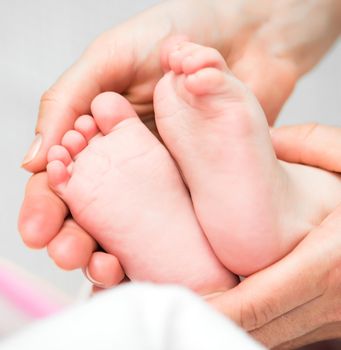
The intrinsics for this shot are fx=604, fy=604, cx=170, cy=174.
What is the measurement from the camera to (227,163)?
636 mm

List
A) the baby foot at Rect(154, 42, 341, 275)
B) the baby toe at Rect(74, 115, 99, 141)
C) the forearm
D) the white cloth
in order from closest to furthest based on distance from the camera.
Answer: the white cloth, the baby foot at Rect(154, 42, 341, 275), the baby toe at Rect(74, 115, 99, 141), the forearm

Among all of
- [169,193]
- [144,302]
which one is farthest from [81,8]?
[144,302]

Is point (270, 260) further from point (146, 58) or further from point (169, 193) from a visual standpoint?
point (146, 58)

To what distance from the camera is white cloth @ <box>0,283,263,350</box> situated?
13.2 inches

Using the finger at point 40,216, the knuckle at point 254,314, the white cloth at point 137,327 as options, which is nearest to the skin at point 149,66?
the finger at point 40,216

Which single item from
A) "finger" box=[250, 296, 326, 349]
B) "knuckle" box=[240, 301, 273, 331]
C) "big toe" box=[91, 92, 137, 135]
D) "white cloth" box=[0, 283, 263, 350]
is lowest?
"finger" box=[250, 296, 326, 349]

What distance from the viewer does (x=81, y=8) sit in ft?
4.25

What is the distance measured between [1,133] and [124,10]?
1.27 ft

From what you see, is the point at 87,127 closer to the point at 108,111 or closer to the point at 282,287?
the point at 108,111

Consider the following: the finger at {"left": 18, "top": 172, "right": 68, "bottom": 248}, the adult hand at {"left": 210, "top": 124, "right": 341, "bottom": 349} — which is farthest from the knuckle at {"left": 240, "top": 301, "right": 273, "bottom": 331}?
the finger at {"left": 18, "top": 172, "right": 68, "bottom": 248}

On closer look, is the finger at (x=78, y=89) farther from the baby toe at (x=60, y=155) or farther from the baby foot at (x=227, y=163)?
the baby foot at (x=227, y=163)

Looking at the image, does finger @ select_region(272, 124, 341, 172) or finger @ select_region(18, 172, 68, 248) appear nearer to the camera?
finger @ select_region(18, 172, 68, 248)

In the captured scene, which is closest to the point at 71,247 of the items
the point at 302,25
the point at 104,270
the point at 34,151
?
the point at 104,270

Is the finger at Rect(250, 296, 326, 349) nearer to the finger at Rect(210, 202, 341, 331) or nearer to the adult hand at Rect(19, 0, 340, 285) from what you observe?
the finger at Rect(210, 202, 341, 331)
